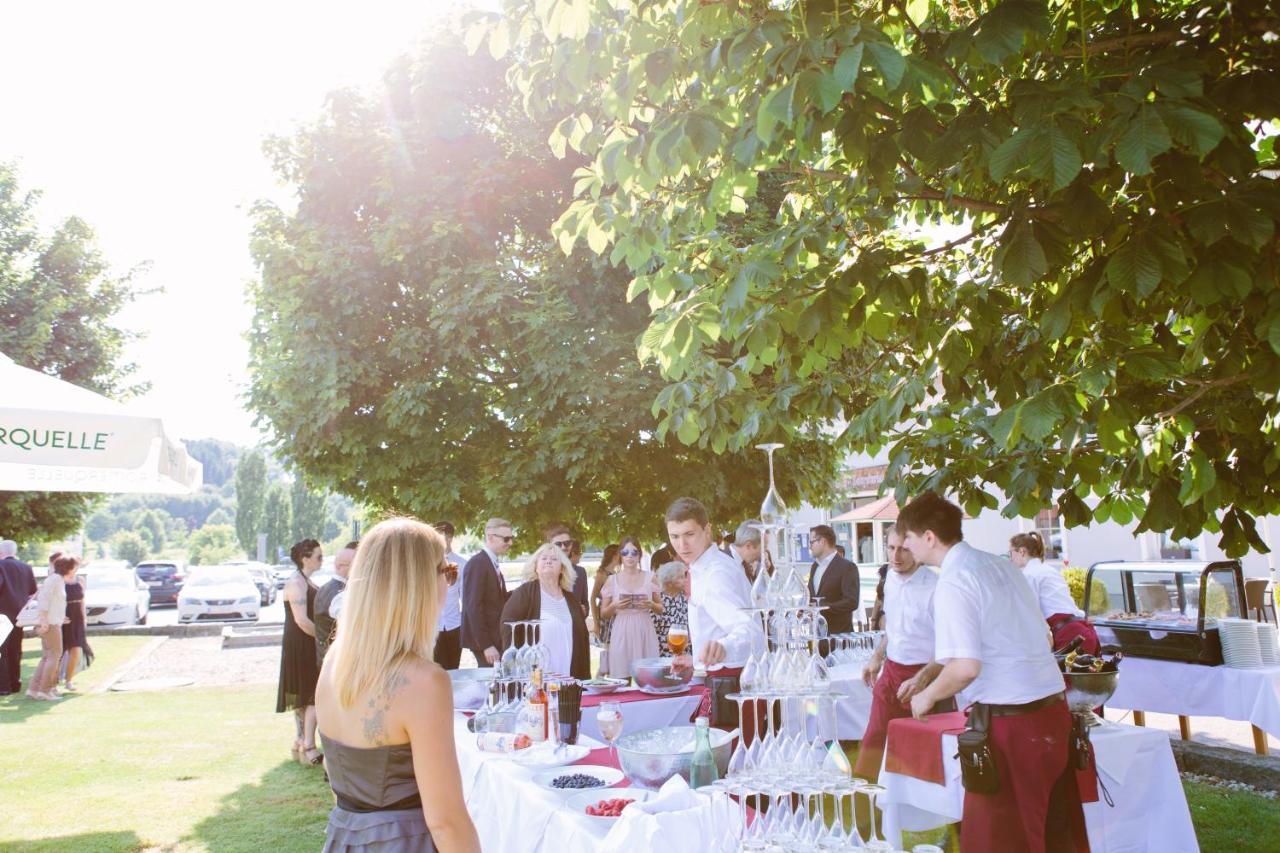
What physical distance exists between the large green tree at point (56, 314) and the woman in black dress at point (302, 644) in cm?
1328

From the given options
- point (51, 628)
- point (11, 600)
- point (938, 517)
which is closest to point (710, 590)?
point (938, 517)

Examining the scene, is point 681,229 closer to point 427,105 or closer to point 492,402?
point 492,402

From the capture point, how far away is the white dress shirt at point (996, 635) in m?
3.89

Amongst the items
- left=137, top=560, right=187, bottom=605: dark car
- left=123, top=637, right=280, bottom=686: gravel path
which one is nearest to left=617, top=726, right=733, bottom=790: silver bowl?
left=123, top=637, right=280, bottom=686: gravel path

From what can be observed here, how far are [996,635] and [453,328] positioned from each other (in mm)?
7402

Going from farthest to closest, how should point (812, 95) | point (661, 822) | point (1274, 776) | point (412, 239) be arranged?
1. point (412, 239)
2. point (1274, 776)
3. point (661, 822)
4. point (812, 95)

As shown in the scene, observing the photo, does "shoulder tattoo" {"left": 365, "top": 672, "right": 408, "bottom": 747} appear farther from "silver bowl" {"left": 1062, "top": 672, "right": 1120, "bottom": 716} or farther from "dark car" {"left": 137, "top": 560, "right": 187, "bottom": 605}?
"dark car" {"left": 137, "top": 560, "right": 187, "bottom": 605}

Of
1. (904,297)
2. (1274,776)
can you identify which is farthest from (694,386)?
(1274,776)

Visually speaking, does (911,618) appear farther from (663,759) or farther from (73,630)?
(73,630)

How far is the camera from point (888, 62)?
2.11m

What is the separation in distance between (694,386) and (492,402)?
23.9 ft

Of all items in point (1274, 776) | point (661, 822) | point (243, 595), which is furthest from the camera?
point (243, 595)

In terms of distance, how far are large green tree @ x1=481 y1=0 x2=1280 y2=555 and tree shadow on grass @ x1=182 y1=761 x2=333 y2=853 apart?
15.3 ft

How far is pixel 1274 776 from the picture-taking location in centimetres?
701
